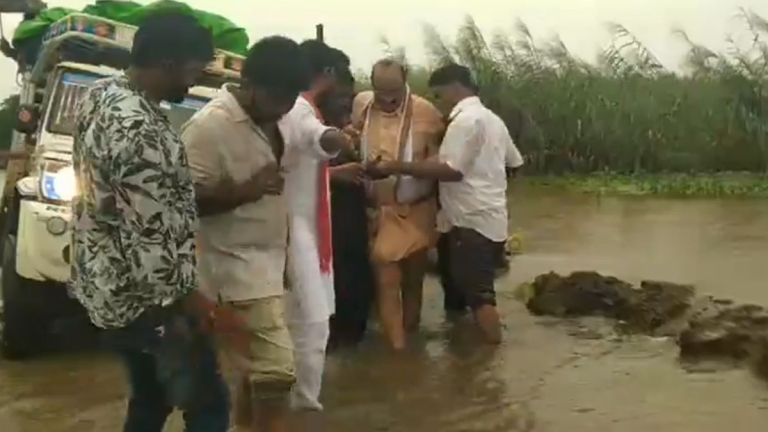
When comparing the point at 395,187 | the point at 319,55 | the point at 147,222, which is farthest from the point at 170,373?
the point at 395,187

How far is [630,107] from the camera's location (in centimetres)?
2495

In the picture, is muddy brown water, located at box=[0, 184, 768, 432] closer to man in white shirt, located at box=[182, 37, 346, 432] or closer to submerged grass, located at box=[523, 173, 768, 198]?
man in white shirt, located at box=[182, 37, 346, 432]

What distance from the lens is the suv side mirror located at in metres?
8.12

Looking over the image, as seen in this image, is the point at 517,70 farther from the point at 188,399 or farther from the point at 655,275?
the point at 188,399

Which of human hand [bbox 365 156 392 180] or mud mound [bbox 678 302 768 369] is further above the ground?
human hand [bbox 365 156 392 180]

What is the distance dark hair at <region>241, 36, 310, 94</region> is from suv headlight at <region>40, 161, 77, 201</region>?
10.2ft

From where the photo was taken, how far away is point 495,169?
26.0 feet

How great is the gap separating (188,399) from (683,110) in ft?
71.0

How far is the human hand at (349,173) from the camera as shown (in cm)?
702

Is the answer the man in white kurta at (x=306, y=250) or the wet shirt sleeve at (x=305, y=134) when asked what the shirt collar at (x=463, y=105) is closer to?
the man in white kurta at (x=306, y=250)

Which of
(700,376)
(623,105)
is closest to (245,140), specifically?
(700,376)

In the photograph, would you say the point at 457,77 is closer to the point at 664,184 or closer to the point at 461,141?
the point at 461,141

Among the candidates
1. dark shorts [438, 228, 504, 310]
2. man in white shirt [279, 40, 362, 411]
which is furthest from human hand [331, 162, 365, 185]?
man in white shirt [279, 40, 362, 411]

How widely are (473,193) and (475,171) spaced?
0.43ft
